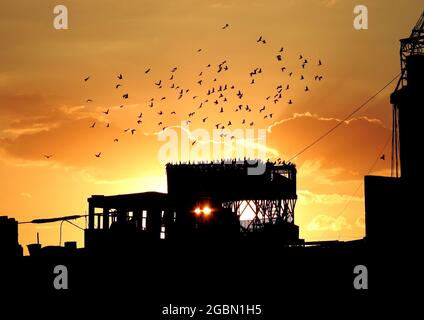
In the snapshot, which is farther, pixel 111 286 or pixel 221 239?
pixel 221 239

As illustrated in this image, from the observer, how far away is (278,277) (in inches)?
2016

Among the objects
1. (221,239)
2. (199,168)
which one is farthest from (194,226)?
(199,168)

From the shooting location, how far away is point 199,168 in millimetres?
106438
